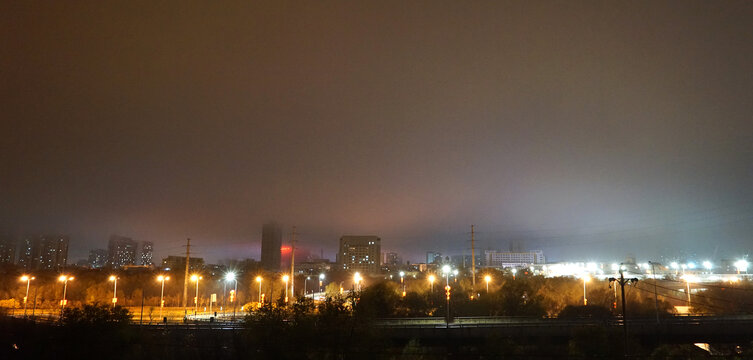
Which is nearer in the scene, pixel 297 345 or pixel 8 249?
pixel 297 345

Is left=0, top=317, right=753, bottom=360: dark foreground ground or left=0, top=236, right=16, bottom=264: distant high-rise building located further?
left=0, top=236, right=16, bottom=264: distant high-rise building

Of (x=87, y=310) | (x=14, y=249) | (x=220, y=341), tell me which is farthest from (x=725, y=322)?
(x=14, y=249)

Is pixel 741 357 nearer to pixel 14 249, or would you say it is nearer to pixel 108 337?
pixel 108 337

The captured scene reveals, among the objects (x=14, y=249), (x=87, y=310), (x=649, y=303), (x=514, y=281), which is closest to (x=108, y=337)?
(x=87, y=310)

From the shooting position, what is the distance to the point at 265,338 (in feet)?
105

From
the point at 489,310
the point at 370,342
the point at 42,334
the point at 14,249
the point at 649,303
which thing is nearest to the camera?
the point at 370,342

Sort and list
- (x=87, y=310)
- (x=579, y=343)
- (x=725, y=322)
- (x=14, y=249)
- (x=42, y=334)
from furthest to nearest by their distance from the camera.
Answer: (x=14, y=249) → (x=725, y=322) → (x=42, y=334) → (x=579, y=343) → (x=87, y=310)

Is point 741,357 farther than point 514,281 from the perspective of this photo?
No

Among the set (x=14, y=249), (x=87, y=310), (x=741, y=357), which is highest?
(x=14, y=249)

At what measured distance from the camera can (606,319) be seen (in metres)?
46.9

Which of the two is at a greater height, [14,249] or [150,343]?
[14,249]

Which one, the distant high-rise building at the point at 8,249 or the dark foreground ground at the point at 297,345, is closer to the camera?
the dark foreground ground at the point at 297,345

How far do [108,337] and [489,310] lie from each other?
42868 millimetres

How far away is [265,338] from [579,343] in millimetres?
22867
